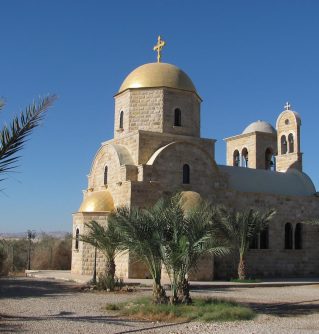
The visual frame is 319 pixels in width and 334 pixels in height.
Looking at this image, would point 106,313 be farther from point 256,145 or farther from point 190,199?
point 256,145

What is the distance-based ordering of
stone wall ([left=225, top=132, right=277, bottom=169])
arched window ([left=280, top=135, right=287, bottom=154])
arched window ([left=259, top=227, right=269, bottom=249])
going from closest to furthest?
arched window ([left=259, top=227, right=269, bottom=249]), arched window ([left=280, top=135, right=287, bottom=154]), stone wall ([left=225, top=132, right=277, bottom=169])

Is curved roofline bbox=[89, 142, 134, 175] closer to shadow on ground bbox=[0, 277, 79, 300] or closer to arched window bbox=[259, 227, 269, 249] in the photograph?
shadow on ground bbox=[0, 277, 79, 300]

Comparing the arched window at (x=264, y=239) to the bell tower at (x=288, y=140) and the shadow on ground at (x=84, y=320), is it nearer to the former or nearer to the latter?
the bell tower at (x=288, y=140)

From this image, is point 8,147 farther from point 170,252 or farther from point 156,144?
point 156,144

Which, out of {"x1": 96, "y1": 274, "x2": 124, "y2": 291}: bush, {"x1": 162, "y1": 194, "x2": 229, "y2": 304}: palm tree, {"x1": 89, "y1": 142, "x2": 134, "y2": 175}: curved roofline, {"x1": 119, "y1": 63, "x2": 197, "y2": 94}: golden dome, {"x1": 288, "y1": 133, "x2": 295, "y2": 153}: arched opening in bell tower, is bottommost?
{"x1": 96, "y1": 274, "x2": 124, "y2": 291}: bush

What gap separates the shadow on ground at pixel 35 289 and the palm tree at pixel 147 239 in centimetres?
377

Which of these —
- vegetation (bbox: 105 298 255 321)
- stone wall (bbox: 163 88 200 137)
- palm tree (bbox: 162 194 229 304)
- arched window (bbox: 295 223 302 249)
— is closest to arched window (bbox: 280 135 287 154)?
arched window (bbox: 295 223 302 249)

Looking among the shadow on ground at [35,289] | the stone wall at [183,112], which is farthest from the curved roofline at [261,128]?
the shadow on ground at [35,289]

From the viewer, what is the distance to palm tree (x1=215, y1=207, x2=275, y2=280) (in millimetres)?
19781

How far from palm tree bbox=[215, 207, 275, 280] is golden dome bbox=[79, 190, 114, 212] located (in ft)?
15.3

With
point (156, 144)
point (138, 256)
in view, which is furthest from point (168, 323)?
point (156, 144)

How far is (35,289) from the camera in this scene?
1570cm

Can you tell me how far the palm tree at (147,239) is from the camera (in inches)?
460

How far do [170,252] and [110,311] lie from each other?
6.08ft
